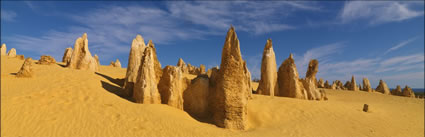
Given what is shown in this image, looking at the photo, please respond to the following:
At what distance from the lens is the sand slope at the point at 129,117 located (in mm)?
6488

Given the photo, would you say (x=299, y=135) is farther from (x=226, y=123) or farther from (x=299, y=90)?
(x=299, y=90)

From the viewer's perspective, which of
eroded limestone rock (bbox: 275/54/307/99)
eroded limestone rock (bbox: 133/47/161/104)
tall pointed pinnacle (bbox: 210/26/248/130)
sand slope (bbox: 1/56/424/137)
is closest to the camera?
sand slope (bbox: 1/56/424/137)

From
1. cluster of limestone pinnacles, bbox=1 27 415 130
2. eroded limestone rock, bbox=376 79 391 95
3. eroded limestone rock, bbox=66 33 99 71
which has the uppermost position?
eroded limestone rock, bbox=66 33 99 71

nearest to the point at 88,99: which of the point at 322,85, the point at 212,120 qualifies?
the point at 212,120

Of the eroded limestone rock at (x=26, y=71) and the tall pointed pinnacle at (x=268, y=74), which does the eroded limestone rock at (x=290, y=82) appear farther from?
the eroded limestone rock at (x=26, y=71)

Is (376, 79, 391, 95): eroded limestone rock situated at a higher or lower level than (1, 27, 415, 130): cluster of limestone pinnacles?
lower

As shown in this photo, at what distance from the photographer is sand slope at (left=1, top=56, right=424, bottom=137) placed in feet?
21.3

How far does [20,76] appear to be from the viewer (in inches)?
425

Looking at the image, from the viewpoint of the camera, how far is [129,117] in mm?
7488

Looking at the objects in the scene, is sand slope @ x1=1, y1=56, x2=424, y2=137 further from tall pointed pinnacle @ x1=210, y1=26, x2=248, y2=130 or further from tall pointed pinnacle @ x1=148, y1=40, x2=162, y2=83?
tall pointed pinnacle @ x1=148, y1=40, x2=162, y2=83

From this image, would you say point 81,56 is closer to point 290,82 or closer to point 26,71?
point 26,71

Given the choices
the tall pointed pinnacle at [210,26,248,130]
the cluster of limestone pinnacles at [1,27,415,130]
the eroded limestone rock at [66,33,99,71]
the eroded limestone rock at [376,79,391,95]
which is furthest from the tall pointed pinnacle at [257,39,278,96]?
the eroded limestone rock at [376,79,391,95]

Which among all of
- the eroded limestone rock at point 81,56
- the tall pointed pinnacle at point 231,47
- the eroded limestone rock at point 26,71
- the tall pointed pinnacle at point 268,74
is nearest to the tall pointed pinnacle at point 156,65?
the tall pointed pinnacle at point 231,47

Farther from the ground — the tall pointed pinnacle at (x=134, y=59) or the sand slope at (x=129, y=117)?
the tall pointed pinnacle at (x=134, y=59)
